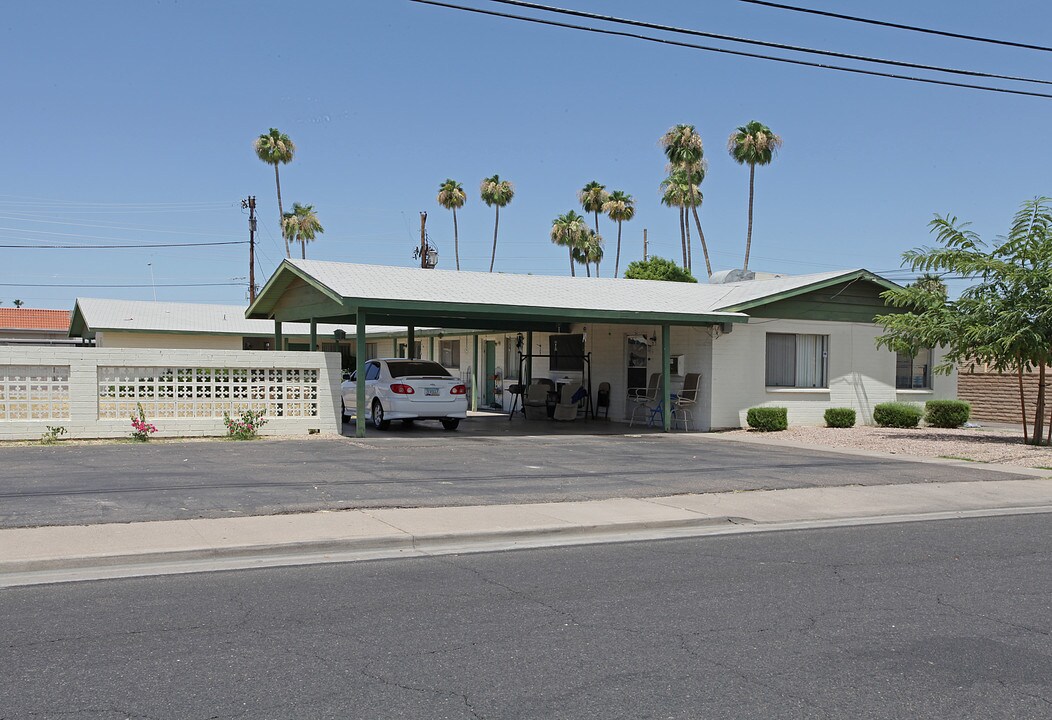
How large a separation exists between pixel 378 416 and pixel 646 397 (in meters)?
6.74

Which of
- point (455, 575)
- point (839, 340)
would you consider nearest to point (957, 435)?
point (839, 340)

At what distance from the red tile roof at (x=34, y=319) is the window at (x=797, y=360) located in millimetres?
53724

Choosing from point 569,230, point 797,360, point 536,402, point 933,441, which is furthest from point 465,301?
point 569,230

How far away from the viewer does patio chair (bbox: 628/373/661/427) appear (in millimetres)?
23375

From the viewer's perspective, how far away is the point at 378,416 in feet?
69.3

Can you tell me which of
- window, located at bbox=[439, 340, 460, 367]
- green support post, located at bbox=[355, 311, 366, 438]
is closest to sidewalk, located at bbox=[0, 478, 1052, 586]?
green support post, located at bbox=[355, 311, 366, 438]

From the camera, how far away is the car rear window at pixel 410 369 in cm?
2059

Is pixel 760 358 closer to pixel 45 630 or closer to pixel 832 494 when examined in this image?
pixel 832 494

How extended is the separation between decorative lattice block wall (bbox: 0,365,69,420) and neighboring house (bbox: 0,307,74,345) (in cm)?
4929

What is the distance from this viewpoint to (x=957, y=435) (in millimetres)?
21469

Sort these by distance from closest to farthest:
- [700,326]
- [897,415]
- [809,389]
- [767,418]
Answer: [767,418] → [700,326] → [897,415] → [809,389]

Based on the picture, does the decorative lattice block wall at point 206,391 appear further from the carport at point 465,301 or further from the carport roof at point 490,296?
the carport roof at point 490,296

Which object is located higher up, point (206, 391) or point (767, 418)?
point (206, 391)

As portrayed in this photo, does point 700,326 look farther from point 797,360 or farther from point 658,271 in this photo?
point 658,271
